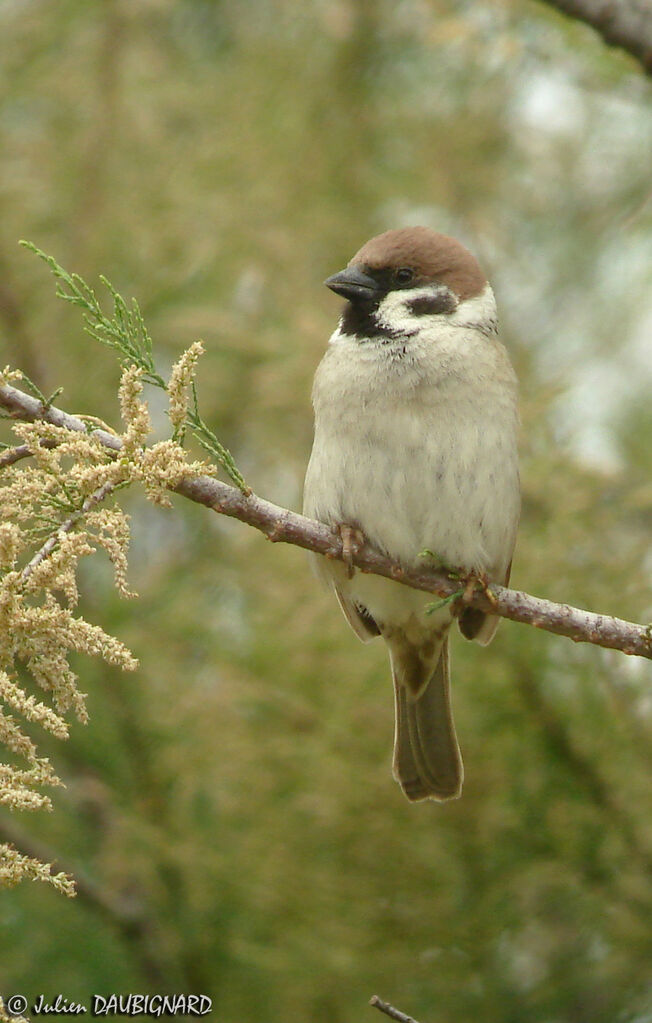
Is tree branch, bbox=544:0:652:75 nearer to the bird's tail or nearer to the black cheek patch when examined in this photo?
the black cheek patch

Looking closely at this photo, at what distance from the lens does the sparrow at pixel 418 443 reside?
2713mm

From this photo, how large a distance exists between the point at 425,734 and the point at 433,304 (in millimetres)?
999

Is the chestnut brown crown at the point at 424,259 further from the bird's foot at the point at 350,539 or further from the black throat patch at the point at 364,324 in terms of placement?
the bird's foot at the point at 350,539

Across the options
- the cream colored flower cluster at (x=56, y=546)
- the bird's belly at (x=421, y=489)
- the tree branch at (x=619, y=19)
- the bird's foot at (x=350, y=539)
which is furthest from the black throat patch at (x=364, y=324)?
the cream colored flower cluster at (x=56, y=546)

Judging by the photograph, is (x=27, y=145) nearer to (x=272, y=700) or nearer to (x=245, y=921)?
(x=272, y=700)

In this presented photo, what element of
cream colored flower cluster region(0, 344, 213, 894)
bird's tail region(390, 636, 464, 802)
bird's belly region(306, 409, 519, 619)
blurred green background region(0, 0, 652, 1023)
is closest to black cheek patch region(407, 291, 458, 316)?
bird's belly region(306, 409, 519, 619)

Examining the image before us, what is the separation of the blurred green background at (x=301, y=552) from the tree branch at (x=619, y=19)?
1.13 feet

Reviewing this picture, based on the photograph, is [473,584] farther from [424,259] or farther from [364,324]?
[424,259]

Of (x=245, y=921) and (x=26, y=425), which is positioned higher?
(x=245, y=921)

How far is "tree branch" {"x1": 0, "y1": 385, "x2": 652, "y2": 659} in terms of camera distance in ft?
6.21

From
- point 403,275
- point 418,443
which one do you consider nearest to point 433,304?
point 403,275

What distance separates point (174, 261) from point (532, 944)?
2307mm

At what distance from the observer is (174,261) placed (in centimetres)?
408

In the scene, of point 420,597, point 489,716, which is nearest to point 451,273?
point 420,597
